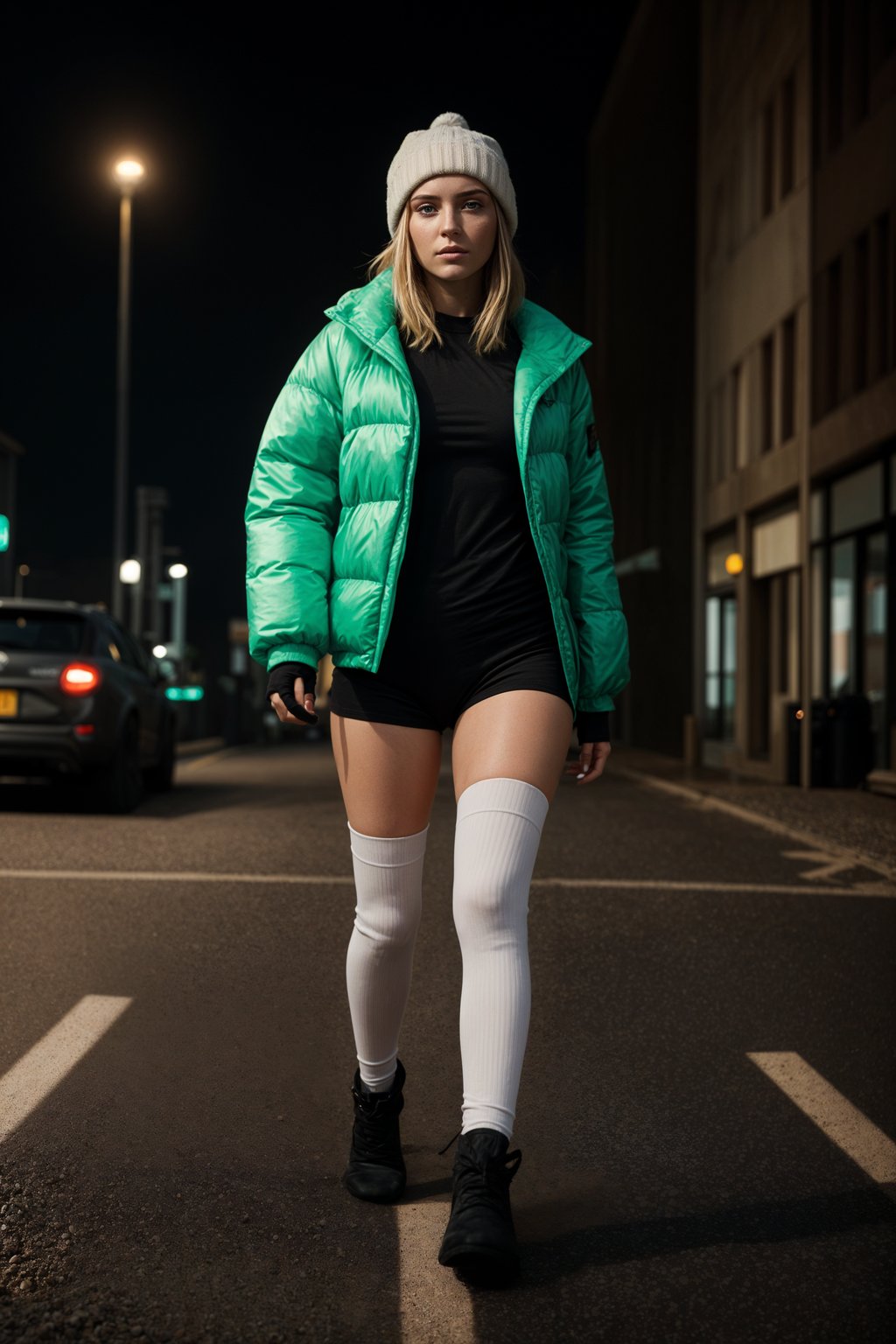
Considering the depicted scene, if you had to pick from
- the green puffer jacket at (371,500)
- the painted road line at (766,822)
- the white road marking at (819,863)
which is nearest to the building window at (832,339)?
the painted road line at (766,822)

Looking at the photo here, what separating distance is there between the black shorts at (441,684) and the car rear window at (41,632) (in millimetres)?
8711

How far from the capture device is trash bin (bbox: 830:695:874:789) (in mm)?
→ 16281

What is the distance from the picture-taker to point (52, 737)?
1118 cm

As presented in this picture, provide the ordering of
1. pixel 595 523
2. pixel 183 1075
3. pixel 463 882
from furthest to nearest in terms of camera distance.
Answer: pixel 183 1075 < pixel 595 523 < pixel 463 882

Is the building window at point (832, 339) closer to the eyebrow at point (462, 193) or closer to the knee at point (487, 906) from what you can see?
the eyebrow at point (462, 193)

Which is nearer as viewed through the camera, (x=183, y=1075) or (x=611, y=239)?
(x=183, y=1075)

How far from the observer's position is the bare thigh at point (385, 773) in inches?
123

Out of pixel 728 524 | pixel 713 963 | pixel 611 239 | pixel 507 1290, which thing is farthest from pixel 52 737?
pixel 611 239

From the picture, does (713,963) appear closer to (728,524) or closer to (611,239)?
(728,524)

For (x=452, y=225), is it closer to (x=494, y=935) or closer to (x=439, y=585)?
(x=439, y=585)

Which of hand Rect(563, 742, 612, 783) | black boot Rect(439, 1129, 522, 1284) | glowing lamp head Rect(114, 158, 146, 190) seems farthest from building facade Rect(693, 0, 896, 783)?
black boot Rect(439, 1129, 522, 1284)

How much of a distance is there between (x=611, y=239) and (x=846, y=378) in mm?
20724

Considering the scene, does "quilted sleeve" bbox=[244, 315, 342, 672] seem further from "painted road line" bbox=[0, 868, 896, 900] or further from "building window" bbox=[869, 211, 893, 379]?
"building window" bbox=[869, 211, 893, 379]

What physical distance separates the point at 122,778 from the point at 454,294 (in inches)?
355
